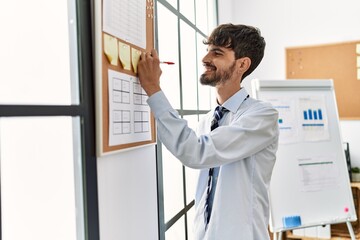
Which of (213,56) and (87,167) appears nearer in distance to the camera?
(87,167)

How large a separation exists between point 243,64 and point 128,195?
0.74m

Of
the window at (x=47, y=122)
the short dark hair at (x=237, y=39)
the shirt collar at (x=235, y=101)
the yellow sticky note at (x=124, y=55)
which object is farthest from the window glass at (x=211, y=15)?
the window at (x=47, y=122)

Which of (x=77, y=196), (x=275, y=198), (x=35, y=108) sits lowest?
(x=275, y=198)

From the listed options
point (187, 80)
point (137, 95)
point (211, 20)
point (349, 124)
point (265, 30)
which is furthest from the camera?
point (265, 30)

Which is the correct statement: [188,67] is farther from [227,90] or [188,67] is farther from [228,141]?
[228,141]

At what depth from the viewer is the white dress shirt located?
1.06 meters

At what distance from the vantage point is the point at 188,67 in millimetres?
2152

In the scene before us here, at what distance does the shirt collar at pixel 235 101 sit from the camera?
4.46 ft

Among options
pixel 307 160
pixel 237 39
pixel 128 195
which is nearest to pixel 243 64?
pixel 237 39

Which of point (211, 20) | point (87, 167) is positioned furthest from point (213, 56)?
point (211, 20)

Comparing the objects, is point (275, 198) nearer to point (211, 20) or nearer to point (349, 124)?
point (349, 124)

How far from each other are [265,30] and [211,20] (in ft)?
2.69

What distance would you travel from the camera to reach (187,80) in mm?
2125

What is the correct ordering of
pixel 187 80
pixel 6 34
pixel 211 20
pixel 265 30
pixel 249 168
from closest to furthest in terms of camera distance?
1. pixel 6 34
2. pixel 249 168
3. pixel 187 80
4. pixel 211 20
5. pixel 265 30
